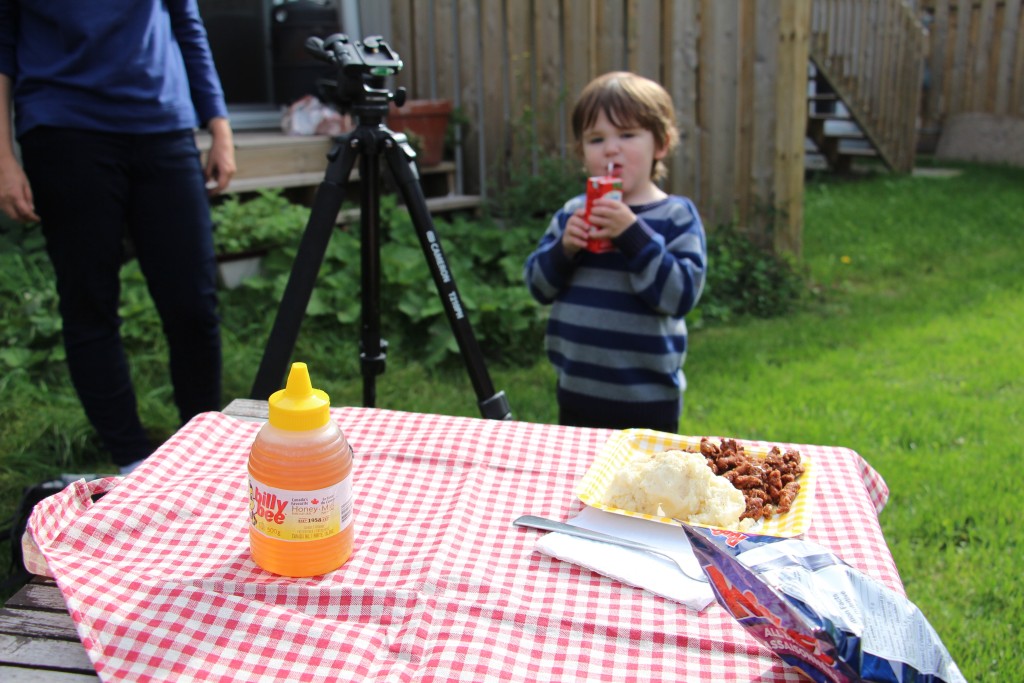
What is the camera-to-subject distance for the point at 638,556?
123 centimetres

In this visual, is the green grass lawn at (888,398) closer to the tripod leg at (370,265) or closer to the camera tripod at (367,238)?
the tripod leg at (370,265)

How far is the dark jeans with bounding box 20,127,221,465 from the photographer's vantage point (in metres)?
2.54

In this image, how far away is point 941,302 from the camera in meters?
5.12

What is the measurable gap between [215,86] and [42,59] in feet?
1.71

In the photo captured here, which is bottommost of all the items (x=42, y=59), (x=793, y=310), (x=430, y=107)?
(x=793, y=310)

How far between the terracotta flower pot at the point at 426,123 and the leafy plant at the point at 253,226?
1058 millimetres

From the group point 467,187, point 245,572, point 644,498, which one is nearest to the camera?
point 245,572

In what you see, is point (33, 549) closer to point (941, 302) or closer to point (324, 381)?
point (324, 381)

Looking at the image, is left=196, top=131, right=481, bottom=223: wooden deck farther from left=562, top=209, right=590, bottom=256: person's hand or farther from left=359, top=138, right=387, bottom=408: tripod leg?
left=562, top=209, right=590, bottom=256: person's hand

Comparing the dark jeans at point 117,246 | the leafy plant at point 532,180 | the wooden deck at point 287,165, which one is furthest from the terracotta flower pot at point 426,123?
the dark jeans at point 117,246

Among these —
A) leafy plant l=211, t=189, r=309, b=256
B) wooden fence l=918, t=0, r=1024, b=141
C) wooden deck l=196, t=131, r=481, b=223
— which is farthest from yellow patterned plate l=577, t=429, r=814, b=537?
wooden fence l=918, t=0, r=1024, b=141

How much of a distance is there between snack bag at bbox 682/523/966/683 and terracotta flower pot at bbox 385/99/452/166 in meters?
4.92

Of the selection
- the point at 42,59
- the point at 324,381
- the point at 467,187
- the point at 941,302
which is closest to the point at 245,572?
the point at 42,59

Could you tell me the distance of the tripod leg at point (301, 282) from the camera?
2.02 m
